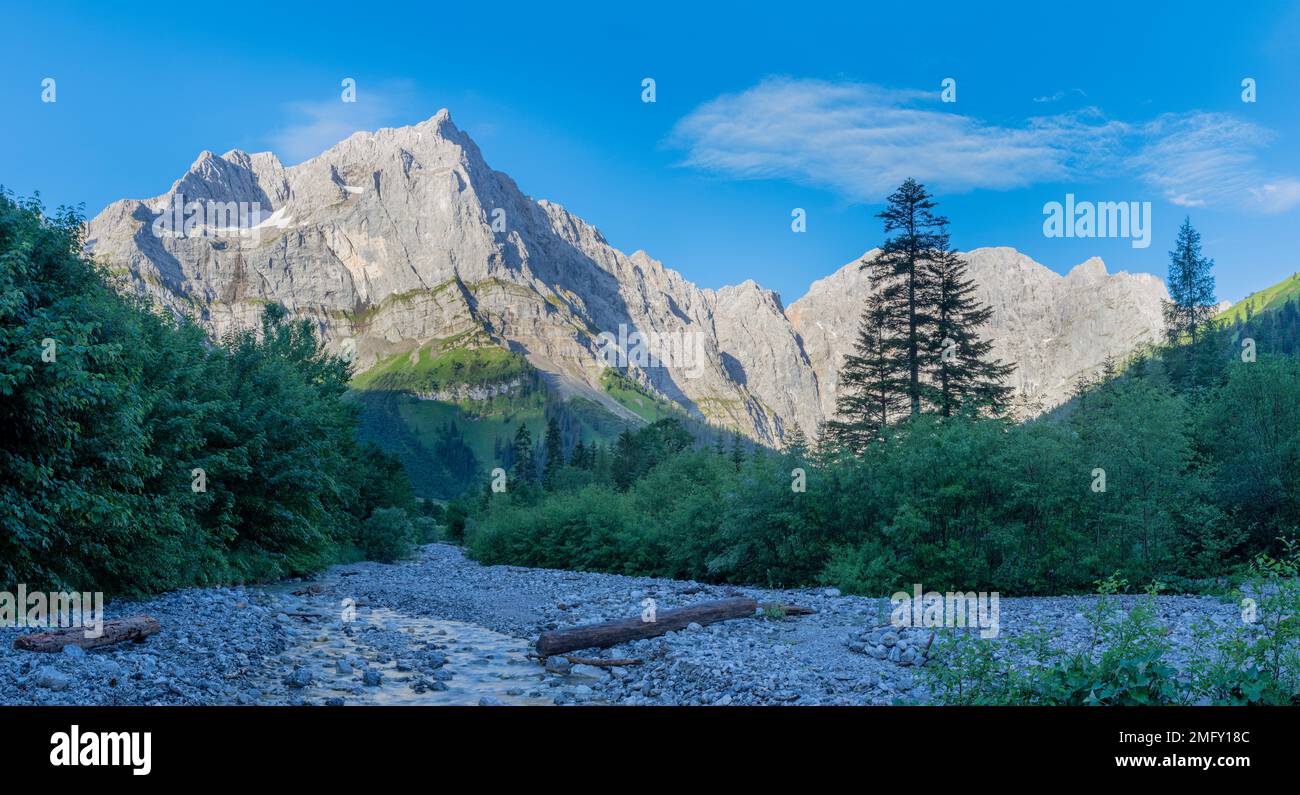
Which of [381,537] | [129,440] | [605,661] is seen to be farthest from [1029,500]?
[381,537]

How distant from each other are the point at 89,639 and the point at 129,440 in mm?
4413

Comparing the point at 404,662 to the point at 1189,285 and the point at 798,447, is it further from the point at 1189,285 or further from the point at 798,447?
the point at 1189,285

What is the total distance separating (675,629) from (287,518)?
1843 centimetres

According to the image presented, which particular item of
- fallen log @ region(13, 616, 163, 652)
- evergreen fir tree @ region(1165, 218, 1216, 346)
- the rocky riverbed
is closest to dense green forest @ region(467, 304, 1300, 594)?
the rocky riverbed

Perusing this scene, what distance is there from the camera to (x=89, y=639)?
494 inches

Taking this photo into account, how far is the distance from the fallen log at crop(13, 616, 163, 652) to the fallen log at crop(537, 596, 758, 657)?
7.50 meters

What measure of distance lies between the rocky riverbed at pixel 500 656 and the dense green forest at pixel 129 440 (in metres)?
1.66

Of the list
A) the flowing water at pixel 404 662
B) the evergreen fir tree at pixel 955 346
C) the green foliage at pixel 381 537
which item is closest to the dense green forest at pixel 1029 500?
the evergreen fir tree at pixel 955 346

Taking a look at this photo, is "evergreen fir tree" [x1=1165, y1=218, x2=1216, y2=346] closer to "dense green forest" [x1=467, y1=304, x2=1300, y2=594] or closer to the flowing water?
"dense green forest" [x1=467, y1=304, x2=1300, y2=594]

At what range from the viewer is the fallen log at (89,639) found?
38.4 ft

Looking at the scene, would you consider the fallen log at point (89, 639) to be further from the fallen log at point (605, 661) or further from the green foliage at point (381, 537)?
the green foliage at point (381, 537)

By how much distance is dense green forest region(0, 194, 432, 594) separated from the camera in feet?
43.3
